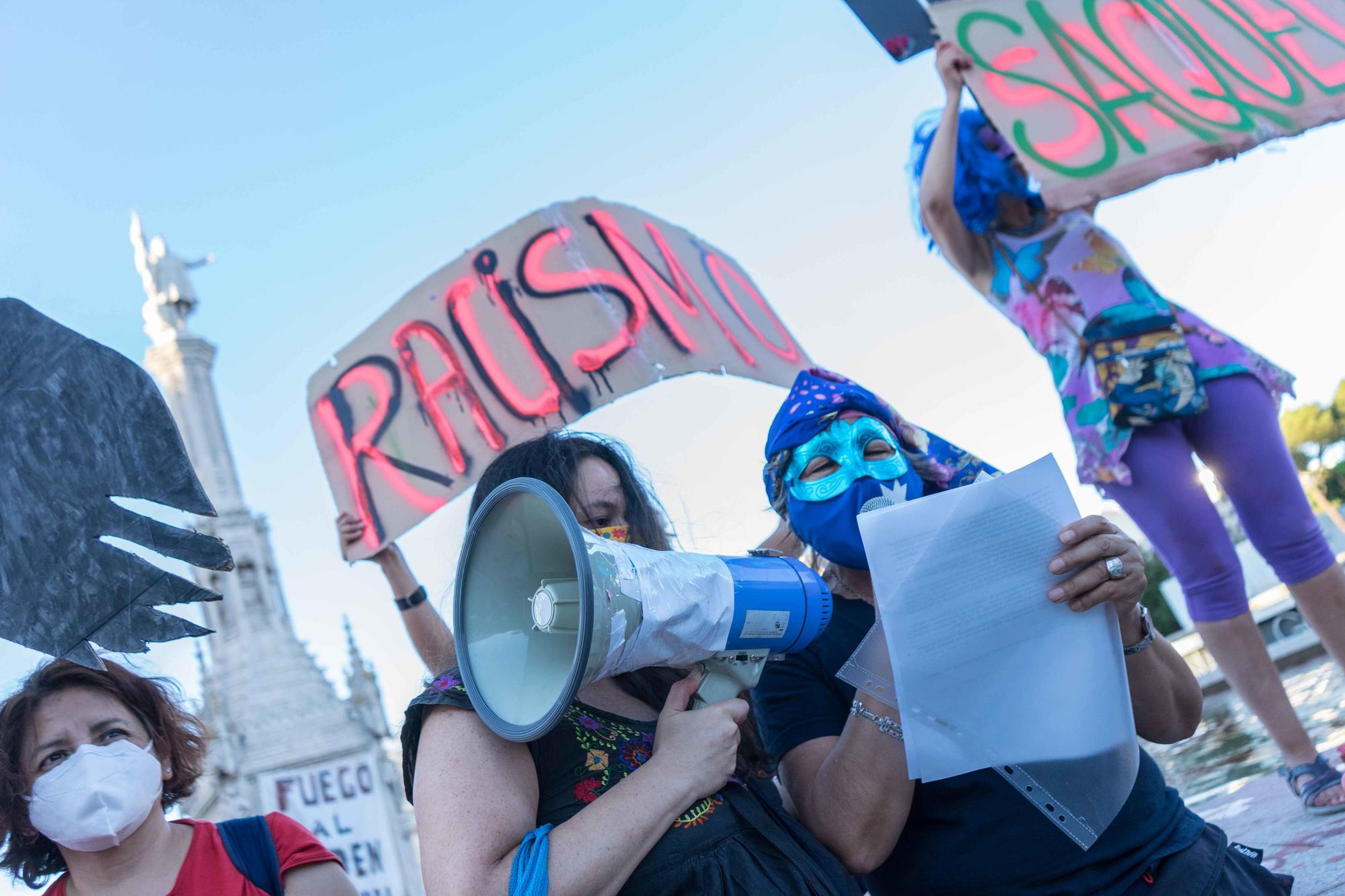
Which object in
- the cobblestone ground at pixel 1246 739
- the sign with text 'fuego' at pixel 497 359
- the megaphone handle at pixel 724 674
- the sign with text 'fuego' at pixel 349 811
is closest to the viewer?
the megaphone handle at pixel 724 674

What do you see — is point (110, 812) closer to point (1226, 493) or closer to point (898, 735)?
point (898, 735)

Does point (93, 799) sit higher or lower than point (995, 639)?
higher

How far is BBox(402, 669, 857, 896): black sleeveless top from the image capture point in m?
1.59

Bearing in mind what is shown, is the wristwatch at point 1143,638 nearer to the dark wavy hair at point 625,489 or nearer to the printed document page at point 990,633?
the printed document page at point 990,633

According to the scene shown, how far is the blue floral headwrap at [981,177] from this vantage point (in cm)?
325

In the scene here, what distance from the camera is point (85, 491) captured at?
1798mm

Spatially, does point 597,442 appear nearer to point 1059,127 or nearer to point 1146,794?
point 1146,794

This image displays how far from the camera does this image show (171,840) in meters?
2.13

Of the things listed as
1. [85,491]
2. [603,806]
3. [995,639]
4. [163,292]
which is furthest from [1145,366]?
[163,292]

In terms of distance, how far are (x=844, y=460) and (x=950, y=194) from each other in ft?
4.77

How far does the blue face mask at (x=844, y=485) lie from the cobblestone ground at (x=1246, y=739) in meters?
1.82

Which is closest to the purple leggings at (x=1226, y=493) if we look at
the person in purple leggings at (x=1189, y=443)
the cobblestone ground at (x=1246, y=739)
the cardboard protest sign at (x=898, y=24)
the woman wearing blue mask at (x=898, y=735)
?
the person in purple leggings at (x=1189, y=443)

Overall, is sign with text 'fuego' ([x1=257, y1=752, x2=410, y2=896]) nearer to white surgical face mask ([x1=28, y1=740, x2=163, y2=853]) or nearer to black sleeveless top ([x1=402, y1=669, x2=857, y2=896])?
white surgical face mask ([x1=28, y1=740, x2=163, y2=853])

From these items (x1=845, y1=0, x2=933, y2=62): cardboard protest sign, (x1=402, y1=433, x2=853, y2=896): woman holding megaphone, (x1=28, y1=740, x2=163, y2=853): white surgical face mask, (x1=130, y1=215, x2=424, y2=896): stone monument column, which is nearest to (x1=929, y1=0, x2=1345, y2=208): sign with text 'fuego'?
(x1=845, y1=0, x2=933, y2=62): cardboard protest sign
